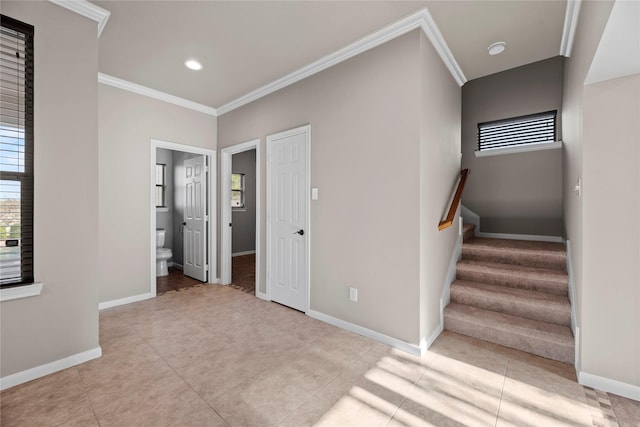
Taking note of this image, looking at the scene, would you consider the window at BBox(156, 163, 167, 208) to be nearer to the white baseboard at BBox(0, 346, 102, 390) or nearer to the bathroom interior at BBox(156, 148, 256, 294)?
the bathroom interior at BBox(156, 148, 256, 294)

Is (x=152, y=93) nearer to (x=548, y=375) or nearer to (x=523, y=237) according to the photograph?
(x=548, y=375)

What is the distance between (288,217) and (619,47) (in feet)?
9.57

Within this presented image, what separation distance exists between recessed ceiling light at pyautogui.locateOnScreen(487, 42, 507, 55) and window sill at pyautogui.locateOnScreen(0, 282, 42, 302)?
4192 mm

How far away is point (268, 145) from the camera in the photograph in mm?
3619

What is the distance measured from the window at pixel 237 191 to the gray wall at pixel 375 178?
375 centimetres

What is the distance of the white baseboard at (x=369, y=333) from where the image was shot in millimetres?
2365

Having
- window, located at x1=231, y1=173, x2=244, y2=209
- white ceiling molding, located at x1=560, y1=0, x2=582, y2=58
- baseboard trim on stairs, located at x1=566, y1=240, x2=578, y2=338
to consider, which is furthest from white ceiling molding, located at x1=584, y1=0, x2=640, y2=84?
window, located at x1=231, y1=173, x2=244, y2=209

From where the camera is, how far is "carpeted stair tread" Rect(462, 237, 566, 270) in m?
3.01

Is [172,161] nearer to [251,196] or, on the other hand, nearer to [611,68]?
[251,196]

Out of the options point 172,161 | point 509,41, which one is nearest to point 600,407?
point 509,41

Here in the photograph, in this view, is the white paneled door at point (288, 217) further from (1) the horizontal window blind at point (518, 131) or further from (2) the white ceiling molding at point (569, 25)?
(1) the horizontal window blind at point (518, 131)

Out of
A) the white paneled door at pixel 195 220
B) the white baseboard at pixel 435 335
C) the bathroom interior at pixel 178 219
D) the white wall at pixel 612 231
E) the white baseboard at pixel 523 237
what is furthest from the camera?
the bathroom interior at pixel 178 219

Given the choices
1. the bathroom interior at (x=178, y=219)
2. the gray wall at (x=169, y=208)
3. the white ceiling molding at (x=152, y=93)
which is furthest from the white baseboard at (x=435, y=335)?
the gray wall at (x=169, y=208)

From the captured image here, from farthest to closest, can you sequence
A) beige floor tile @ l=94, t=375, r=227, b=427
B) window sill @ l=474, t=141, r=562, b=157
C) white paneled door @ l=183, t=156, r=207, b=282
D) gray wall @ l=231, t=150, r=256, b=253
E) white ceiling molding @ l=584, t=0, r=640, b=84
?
gray wall @ l=231, t=150, r=256, b=253 < white paneled door @ l=183, t=156, r=207, b=282 < window sill @ l=474, t=141, r=562, b=157 < beige floor tile @ l=94, t=375, r=227, b=427 < white ceiling molding @ l=584, t=0, r=640, b=84
